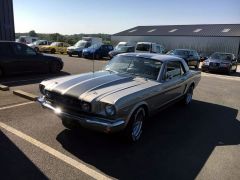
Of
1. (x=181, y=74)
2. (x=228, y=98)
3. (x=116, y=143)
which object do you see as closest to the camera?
(x=116, y=143)

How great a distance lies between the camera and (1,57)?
1003 centimetres

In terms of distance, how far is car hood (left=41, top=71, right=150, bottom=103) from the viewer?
429 centimetres

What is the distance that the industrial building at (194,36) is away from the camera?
A: 1355 inches

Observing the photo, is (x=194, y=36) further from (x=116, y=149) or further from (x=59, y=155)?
(x=59, y=155)

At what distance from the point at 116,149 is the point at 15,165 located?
1638 mm

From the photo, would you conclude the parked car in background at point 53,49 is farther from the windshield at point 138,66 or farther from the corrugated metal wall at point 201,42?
the windshield at point 138,66

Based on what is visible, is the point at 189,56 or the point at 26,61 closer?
the point at 26,61

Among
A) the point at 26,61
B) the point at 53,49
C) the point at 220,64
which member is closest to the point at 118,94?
the point at 26,61

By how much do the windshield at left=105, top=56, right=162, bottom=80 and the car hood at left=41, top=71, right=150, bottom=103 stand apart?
10.6 inches

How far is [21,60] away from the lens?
35.1ft

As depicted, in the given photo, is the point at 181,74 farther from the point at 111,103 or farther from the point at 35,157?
the point at 35,157

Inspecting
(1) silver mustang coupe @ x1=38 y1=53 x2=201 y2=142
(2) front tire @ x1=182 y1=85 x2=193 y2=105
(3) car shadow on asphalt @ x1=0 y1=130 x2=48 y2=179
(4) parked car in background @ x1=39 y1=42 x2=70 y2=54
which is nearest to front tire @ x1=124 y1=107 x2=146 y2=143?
(1) silver mustang coupe @ x1=38 y1=53 x2=201 y2=142

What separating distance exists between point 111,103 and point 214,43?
1359 inches

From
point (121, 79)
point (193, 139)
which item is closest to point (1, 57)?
point (121, 79)
